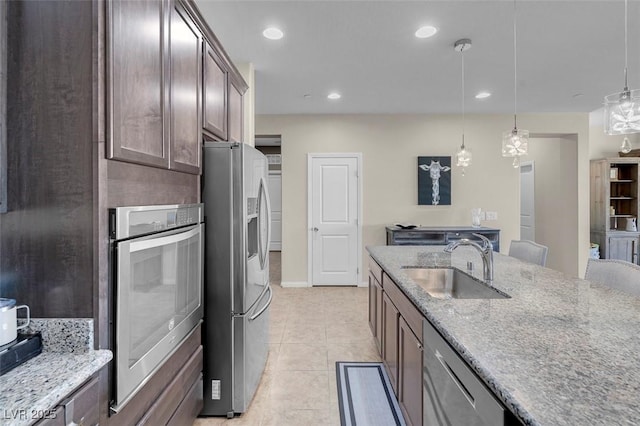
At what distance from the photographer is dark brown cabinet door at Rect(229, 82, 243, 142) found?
2.46m

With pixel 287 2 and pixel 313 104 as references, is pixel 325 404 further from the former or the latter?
pixel 313 104

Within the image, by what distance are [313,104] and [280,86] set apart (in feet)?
2.67

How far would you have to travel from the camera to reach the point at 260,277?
2.29 meters

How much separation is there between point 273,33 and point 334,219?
9.89 feet

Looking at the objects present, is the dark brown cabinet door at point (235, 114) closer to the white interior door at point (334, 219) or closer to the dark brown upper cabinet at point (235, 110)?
the dark brown upper cabinet at point (235, 110)

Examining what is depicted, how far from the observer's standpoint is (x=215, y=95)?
2.11 m

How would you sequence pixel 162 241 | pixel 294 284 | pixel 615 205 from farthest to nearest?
pixel 615 205
pixel 294 284
pixel 162 241

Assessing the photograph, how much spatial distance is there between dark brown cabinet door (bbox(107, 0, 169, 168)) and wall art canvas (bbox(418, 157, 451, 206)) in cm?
437

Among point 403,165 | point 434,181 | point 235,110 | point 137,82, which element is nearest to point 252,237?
point 235,110

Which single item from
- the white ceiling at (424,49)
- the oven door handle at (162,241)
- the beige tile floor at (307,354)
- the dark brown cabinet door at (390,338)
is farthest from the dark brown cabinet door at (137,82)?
the beige tile floor at (307,354)

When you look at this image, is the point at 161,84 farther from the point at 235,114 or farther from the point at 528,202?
the point at 528,202

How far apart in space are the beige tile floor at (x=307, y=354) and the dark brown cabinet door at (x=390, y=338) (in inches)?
16.5

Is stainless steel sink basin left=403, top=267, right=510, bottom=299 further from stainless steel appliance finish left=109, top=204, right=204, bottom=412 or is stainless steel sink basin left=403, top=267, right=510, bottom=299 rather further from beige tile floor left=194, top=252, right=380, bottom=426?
stainless steel appliance finish left=109, top=204, right=204, bottom=412

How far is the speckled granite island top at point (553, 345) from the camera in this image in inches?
29.0
